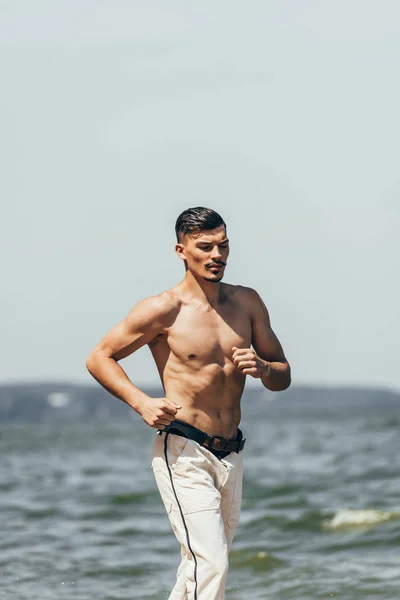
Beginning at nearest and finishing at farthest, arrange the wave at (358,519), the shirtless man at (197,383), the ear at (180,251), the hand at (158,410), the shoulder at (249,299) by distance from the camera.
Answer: the hand at (158,410) → the shirtless man at (197,383) → the ear at (180,251) → the shoulder at (249,299) → the wave at (358,519)

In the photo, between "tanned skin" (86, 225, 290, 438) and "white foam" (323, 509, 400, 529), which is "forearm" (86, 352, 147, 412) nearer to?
"tanned skin" (86, 225, 290, 438)

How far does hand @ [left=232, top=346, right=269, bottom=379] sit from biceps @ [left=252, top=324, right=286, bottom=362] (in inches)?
14.9

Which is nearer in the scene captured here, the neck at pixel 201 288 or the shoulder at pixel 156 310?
the shoulder at pixel 156 310

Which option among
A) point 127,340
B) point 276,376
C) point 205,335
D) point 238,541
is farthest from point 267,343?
point 238,541

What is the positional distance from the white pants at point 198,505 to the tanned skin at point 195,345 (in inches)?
6.8

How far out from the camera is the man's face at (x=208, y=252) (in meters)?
6.51

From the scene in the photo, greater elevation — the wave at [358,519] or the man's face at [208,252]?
the man's face at [208,252]

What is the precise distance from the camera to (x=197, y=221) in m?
6.51

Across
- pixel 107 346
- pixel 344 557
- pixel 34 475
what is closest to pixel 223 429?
pixel 107 346

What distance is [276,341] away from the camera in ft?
22.4

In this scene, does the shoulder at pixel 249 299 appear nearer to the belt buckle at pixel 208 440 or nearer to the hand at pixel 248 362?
the hand at pixel 248 362

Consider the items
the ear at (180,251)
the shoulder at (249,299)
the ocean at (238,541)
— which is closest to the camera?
the ear at (180,251)

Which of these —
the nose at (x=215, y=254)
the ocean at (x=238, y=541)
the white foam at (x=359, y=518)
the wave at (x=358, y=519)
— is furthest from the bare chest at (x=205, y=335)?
the white foam at (x=359, y=518)

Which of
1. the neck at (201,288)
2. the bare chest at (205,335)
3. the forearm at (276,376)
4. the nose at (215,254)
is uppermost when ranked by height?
the nose at (215,254)
